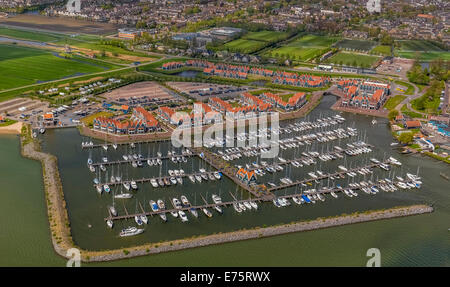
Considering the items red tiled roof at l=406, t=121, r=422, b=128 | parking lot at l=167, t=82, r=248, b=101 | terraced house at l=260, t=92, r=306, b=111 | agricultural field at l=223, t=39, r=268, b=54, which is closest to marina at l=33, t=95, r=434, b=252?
red tiled roof at l=406, t=121, r=422, b=128

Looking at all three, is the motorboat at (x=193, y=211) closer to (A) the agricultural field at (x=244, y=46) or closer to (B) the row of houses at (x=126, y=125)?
(B) the row of houses at (x=126, y=125)

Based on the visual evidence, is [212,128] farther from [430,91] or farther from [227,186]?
[430,91]

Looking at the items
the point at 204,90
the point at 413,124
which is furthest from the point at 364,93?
the point at 204,90

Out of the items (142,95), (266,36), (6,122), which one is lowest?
(6,122)

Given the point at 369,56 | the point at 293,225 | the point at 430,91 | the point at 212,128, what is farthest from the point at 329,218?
the point at 369,56

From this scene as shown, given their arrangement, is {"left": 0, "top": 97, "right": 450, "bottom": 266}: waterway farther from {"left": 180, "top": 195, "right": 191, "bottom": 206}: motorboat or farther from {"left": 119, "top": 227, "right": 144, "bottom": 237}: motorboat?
{"left": 180, "top": 195, "right": 191, "bottom": 206}: motorboat

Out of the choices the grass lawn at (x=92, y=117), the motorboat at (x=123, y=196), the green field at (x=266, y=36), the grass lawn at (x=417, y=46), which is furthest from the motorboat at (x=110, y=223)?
the grass lawn at (x=417, y=46)

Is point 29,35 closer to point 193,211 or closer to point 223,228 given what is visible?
point 193,211
